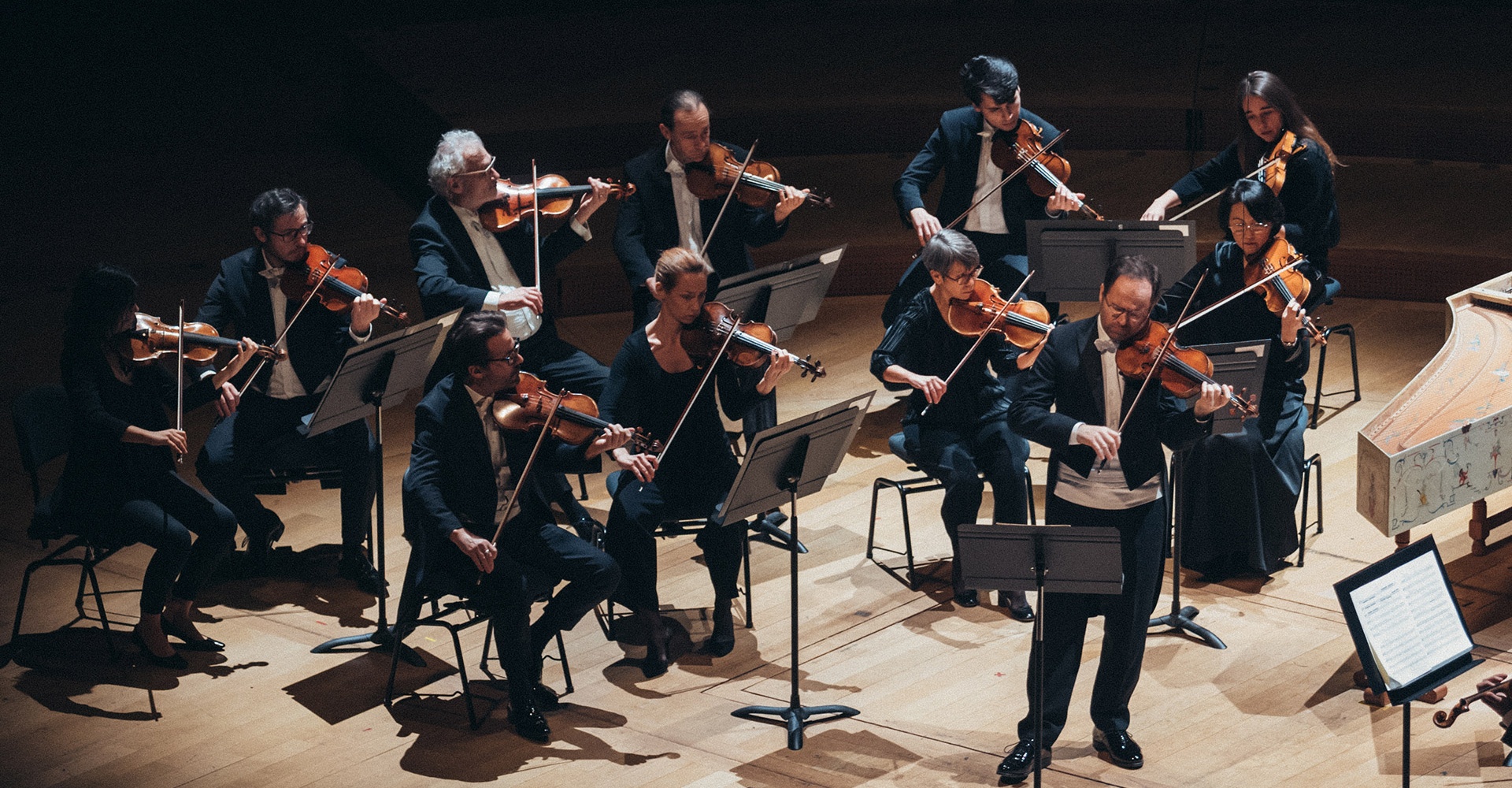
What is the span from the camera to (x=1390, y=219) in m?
7.36

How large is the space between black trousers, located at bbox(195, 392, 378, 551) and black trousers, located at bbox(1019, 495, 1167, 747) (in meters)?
2.20

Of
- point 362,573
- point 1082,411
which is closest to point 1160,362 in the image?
point 1082,411

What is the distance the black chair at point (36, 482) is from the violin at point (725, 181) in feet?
6.69

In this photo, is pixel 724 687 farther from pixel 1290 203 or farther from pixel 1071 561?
pixel 1290 203

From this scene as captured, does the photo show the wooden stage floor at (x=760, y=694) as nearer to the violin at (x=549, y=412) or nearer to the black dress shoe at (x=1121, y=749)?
the black dress shoe at (x=1121, y=749)

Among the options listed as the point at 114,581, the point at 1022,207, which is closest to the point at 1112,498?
the point at 1022,207

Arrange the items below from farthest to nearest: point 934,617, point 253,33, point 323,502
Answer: point 253,33, point 323,502, point 934,617

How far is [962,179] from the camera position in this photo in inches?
223

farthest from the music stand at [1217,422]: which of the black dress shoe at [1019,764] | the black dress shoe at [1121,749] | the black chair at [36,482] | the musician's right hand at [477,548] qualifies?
the black chair at [36,482]

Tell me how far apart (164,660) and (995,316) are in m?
2.58

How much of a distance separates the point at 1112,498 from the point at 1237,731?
0.76m

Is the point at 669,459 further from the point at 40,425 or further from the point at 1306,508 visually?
the point at 1306,508

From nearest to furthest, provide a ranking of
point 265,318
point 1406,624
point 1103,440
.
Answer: point 1406,624, point 1103,440, point 265,318

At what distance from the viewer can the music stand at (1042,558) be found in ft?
12.0
